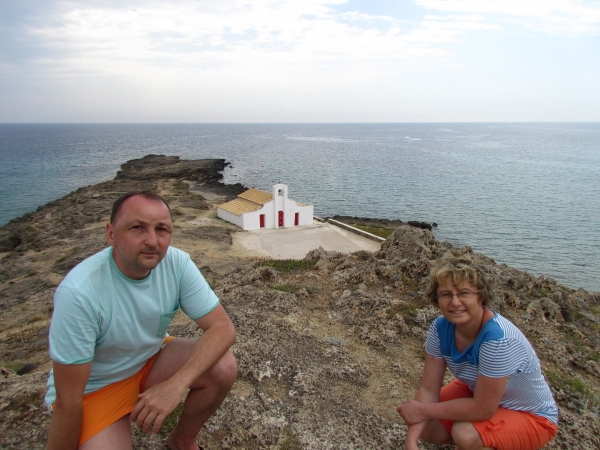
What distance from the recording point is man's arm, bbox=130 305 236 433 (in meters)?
2.56

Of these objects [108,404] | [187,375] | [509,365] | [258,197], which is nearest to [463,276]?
[509,365]

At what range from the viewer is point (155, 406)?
256cm

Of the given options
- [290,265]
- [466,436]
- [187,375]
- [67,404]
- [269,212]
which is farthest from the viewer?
[269,212]

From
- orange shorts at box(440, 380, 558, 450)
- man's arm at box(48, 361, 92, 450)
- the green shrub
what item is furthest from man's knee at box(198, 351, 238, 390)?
the green shrub

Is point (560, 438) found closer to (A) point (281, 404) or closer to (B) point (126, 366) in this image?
(A) point (281, 404)

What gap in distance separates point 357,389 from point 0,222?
44818 mm

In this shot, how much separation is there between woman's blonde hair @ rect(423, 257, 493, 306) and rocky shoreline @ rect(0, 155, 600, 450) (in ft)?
5.68

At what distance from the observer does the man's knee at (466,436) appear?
2762mm

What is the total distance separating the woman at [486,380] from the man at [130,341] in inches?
59.5

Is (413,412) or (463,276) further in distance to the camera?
(413,412)

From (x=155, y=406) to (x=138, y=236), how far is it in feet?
3.46

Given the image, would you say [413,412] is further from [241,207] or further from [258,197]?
[258,197]

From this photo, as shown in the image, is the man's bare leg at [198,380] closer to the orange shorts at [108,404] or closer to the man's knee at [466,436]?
the orange shorts at [108,404]

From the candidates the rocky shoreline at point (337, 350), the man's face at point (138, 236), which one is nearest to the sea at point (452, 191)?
the rocky shoreline at point (337, 350)
